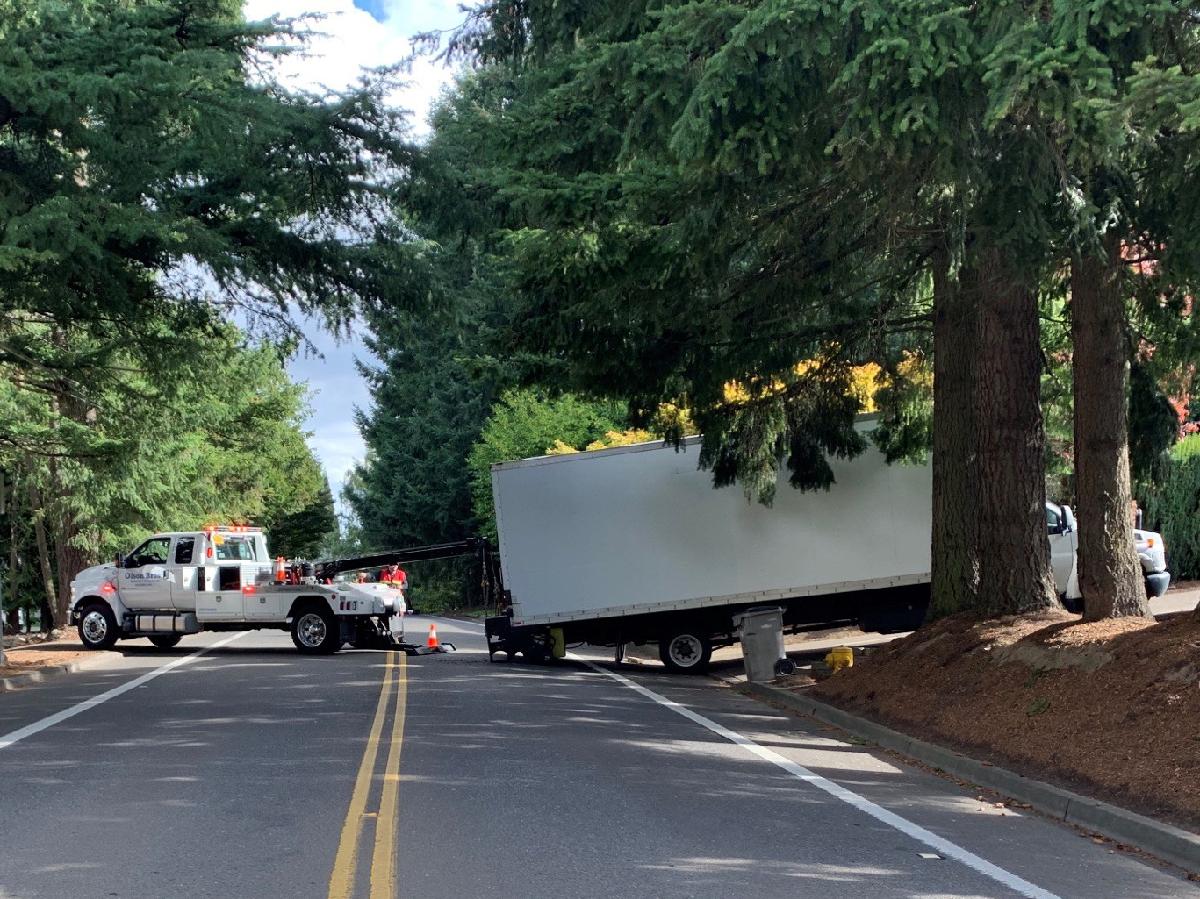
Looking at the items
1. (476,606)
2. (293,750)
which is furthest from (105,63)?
(476,606)

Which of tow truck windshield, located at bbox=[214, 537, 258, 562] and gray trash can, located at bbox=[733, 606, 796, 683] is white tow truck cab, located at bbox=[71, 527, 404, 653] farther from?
gray trash can, located at bbox=[733, 606, 796, 683]

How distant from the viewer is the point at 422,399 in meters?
66.2

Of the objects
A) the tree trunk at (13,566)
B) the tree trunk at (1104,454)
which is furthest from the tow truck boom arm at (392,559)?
the tree trunk at (1104,454)

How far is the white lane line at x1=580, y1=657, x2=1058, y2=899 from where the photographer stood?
7.06 meters

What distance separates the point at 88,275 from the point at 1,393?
1267cm

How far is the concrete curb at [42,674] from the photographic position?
1958 centimetres

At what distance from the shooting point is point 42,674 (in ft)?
70.3

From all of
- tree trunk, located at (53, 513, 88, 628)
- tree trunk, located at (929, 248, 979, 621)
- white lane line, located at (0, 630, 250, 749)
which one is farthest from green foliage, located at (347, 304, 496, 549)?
tree trunk, located at (929, 248, 979, 621)

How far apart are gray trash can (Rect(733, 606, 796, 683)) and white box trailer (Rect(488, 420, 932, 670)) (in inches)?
73.7

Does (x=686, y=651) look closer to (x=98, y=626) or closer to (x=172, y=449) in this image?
(x=98, y=626)

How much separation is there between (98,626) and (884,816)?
23.0 m

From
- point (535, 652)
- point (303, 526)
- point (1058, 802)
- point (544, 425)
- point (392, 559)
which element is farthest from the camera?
point (303, 526)

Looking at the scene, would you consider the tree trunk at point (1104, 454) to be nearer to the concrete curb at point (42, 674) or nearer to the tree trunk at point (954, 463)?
the tree trunk at point (954, 463)

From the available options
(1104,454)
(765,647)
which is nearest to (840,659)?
(765,647)
